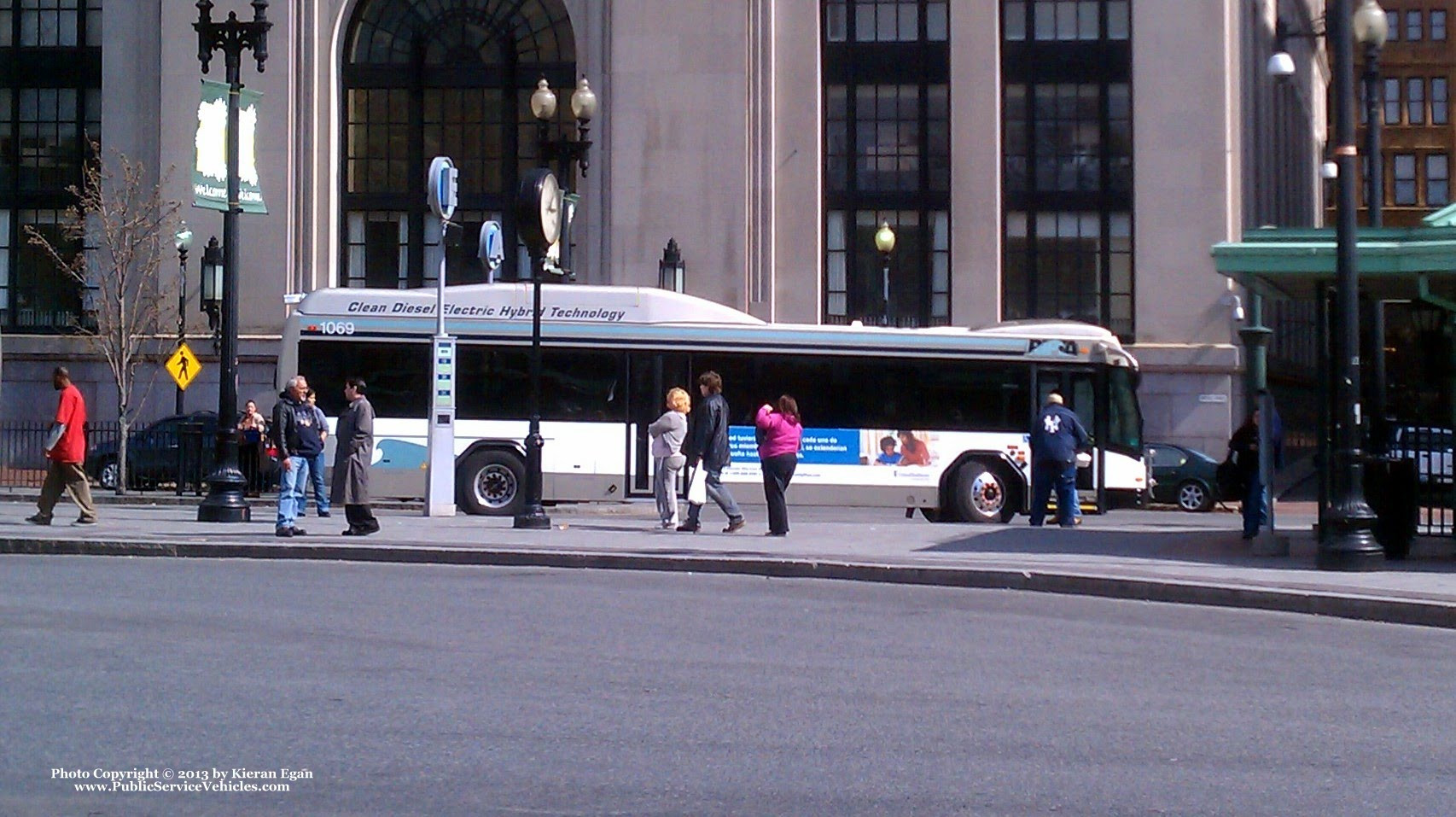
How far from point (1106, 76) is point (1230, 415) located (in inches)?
335

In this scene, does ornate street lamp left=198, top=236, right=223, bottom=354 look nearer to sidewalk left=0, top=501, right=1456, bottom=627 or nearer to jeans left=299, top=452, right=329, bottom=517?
sidewalk left=0, top=501, right=1456, bottom=627

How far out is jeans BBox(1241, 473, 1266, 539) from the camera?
1938 centimetres

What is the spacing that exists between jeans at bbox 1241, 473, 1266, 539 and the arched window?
24.9 m

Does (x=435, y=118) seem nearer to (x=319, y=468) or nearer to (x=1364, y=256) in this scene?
(x=319, y=468)

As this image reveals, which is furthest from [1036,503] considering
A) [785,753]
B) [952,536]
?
[785,753]

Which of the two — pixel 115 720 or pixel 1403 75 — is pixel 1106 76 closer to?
pixel 115 720

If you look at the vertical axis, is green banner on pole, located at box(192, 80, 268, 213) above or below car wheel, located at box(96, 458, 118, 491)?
above

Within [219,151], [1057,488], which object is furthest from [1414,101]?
[219,151]

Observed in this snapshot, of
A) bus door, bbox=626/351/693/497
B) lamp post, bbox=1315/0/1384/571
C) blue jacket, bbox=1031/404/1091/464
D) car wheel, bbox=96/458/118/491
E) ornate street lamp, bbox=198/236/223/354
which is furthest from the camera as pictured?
ornate street lamp, bbox=198/236/223/354

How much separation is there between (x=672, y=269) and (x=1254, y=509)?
66.7ft

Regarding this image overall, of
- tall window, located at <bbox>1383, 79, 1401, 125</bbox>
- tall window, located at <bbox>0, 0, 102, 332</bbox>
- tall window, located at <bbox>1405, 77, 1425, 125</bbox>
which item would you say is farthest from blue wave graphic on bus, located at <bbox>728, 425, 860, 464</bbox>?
tall window, located at <bbox>1405, 77, 1425, 125</bbox>

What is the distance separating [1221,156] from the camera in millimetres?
39094

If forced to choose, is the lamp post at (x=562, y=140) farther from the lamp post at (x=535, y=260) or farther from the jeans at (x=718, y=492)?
the jeans at (x=718, y=492)

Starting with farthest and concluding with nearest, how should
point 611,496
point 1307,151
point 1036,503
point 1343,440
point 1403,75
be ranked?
point 1403,75 → point 1307,151 → point 611,496 → point 1036,503 → point 1343,440
